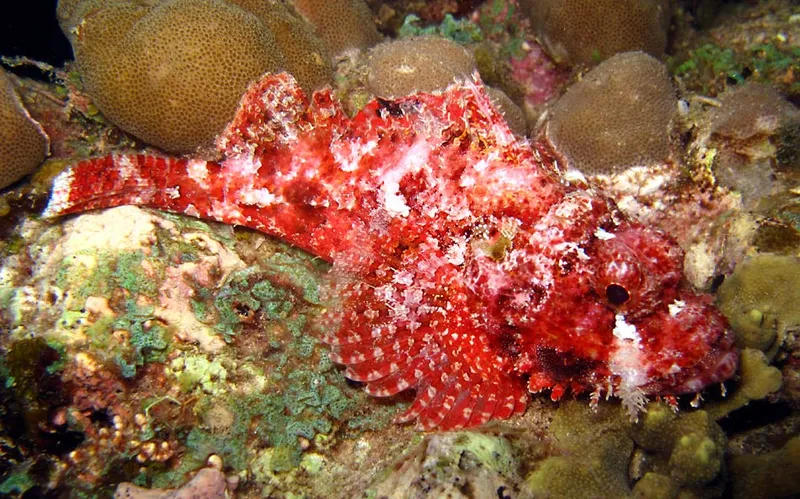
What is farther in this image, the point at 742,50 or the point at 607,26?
the point at 742,50

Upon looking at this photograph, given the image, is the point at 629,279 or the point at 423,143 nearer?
the point at 629,279

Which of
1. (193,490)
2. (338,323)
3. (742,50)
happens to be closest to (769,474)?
(338,323)

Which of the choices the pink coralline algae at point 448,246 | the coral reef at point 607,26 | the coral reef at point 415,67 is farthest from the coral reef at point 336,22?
the coral reef at point 607,26

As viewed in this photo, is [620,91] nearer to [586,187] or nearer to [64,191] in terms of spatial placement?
[586,187]

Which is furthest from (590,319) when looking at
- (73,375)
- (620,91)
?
(73,375)

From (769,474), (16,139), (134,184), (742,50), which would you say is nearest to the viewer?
(769,474)

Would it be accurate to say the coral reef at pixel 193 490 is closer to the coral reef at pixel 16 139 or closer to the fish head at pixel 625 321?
the fish head at pixel 625 321

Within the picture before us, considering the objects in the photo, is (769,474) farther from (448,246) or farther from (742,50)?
(742,50)
